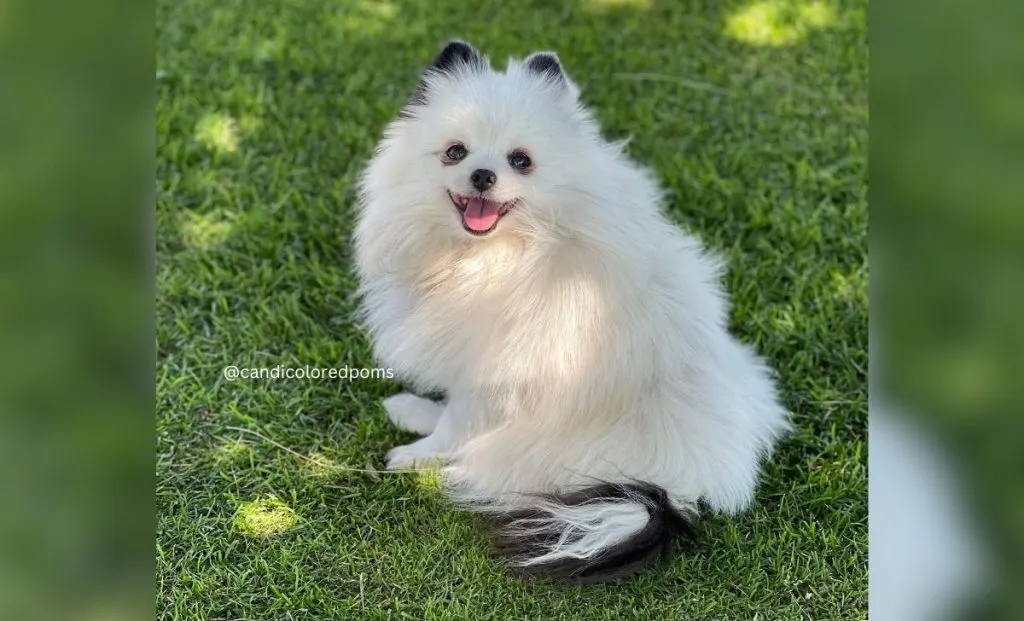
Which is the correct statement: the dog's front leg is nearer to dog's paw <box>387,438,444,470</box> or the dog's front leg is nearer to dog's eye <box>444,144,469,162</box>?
dog's paw <box>387,438,444,470</box>

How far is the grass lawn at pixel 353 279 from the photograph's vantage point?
1.87 m

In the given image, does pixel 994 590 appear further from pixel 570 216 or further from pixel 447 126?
pixel 447 126

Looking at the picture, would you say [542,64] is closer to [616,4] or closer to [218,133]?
[616,4]

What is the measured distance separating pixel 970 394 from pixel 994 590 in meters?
0.38

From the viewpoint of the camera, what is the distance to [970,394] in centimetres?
167

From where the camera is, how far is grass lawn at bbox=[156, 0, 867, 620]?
1.87 metres

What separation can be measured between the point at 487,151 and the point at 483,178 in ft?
0.21

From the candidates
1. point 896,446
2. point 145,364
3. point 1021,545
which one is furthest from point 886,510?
point 145,364

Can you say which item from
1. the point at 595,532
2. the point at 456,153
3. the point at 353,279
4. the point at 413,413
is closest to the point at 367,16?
the point at 353,279

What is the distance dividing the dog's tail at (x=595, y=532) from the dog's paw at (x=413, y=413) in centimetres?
39

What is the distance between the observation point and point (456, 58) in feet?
6.05

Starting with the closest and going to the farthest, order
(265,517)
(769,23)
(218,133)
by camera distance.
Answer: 1. (265,517)
2. (218,133)
3. (769,23)

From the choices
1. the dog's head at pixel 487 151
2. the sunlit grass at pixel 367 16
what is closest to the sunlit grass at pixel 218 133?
the sunlit grass at pixel 367 16

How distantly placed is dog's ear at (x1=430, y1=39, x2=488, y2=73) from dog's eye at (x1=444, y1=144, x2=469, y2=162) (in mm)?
179
